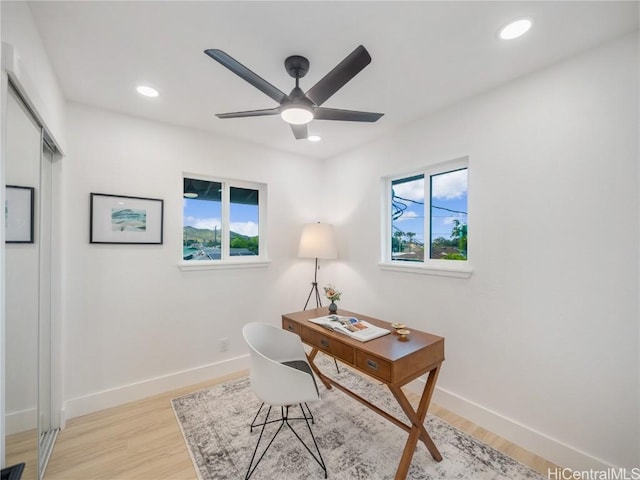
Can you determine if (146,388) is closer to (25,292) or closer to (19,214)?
(25,292)

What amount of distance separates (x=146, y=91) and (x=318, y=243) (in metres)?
2.07

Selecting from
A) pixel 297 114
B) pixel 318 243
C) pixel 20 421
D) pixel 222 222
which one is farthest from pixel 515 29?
pixel 20 421

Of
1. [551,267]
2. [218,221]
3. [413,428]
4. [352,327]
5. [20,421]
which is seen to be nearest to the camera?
[20,421]

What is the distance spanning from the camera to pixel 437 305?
2.55 meters

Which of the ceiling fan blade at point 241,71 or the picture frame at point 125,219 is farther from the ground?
the ceiling fan blade at point 241,71

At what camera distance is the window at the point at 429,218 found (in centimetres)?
253

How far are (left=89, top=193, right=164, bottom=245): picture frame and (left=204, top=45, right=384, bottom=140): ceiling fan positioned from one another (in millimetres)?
1475

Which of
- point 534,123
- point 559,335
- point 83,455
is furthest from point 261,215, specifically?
point 559,335

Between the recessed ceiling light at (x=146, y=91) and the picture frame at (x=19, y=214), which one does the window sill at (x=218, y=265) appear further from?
the recessed ceiling light at (x=146, y=91)

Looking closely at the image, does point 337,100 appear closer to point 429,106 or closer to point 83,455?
point 429,106

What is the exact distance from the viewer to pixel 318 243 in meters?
3.26

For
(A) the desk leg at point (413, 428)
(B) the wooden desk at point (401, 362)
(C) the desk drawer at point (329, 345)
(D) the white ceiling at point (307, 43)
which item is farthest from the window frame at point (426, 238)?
(C) the desk drawer at point (329, 345)

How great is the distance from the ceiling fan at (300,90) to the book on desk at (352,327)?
4.74 feet

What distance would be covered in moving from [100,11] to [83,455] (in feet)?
8.86
